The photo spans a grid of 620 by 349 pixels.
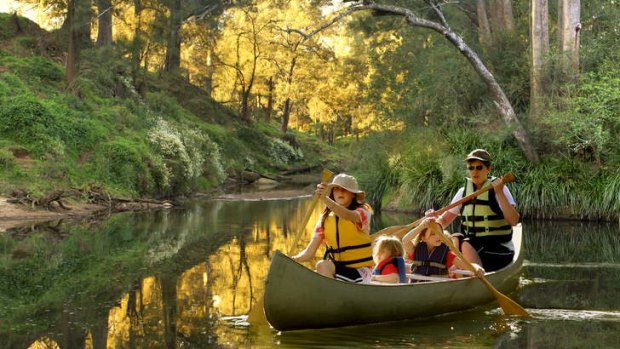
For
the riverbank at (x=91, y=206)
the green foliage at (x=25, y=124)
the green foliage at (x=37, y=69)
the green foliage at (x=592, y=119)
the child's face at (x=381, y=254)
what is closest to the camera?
the child's face at (x=381, y=254)

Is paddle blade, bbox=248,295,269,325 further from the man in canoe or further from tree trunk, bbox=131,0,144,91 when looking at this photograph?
tree trunk, bbox=131,0,144,91

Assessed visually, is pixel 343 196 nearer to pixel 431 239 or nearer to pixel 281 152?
pixel 431 239

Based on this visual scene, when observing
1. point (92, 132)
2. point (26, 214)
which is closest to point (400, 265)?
point (26, 214)

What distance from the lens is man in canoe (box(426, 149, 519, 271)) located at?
33.3 feet

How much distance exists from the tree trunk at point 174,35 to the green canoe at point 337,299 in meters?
23.8

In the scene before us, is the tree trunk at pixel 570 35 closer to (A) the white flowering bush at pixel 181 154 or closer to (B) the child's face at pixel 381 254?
(A) the white flowering bush at pixel 181 154

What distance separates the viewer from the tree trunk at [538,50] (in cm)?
2117

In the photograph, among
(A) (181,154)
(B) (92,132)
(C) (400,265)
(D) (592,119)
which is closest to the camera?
(C) (400,265)

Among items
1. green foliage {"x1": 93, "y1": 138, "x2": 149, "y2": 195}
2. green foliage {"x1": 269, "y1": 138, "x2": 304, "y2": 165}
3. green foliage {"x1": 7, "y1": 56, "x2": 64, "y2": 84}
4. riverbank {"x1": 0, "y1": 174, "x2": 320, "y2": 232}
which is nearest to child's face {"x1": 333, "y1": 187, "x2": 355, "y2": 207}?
riverbank {"x1": 0, "y1": 174, "x2": 320, "y2": 232}

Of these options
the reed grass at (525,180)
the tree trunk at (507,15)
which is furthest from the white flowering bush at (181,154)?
the tree trunk at (507,15)

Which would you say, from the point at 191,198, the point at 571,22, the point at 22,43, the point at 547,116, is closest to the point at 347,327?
the point at 547,116

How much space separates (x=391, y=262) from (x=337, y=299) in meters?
1.19

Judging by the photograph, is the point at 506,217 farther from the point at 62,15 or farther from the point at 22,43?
the point at 22,43

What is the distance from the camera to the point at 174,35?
34250 mm
